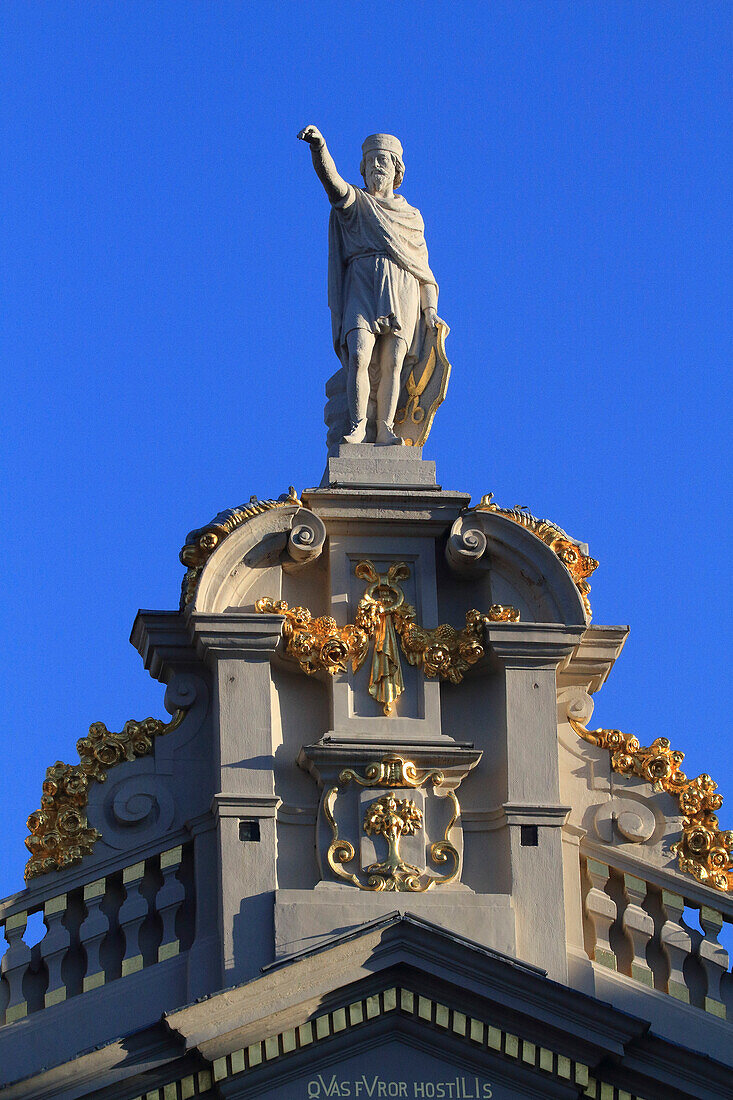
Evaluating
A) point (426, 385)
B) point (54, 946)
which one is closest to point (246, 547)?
point (426, 385)

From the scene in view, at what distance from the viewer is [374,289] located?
2080cm

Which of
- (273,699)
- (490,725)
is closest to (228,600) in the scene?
(273,699)

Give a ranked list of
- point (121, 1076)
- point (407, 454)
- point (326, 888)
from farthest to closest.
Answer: point (407, 454), point (326, 888), point (121, 1076)

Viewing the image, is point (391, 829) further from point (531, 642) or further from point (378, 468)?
point (378, 468)

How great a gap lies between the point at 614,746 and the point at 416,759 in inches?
57.8

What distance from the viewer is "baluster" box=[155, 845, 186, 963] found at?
1881cm

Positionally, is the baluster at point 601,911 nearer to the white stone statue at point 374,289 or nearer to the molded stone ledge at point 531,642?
the molded stone ledge at point 531,642

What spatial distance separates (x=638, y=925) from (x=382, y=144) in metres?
6.29

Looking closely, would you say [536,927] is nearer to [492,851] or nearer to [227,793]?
[492,851]

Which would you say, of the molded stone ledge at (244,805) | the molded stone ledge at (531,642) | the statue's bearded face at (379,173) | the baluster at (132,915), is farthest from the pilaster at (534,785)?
the statue's bearded face at (379,173)

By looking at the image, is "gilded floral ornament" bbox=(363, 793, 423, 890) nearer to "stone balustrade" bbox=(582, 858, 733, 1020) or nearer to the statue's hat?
"stone balustrade" bbox=(582, 858, 733, 1020)

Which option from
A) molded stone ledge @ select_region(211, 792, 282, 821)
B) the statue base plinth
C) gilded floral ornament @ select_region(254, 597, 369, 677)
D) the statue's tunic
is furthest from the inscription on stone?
the statue's tunic

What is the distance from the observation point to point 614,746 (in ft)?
65.2

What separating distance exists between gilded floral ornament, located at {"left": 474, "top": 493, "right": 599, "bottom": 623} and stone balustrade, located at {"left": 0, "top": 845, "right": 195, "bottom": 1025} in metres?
3.36
